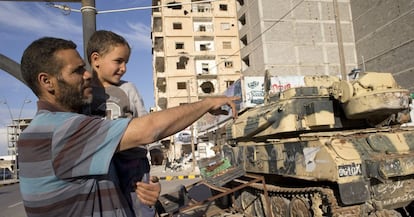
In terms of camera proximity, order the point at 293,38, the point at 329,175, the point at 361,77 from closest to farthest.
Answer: the point at 329,175 < the point at 361,77 < the point at 293,38

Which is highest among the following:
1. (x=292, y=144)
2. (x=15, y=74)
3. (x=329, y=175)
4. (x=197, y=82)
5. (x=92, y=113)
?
(x=197, y=82)

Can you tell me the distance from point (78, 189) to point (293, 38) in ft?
112

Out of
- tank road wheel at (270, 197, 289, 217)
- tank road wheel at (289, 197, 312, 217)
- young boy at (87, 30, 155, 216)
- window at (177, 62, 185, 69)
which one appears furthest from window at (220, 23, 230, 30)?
young boy at (87, 30, 155, 216)

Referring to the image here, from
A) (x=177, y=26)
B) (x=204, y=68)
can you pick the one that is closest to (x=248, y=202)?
(x=204, y=68)

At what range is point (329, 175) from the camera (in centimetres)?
465

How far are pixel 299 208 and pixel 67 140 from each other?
4725 millimetres

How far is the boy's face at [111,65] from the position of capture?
6.17 feet

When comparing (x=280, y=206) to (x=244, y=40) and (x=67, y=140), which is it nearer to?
(x=67, y=140)

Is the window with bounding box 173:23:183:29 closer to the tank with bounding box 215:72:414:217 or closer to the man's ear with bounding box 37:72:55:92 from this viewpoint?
the tank with bounding box 215:72:414:217

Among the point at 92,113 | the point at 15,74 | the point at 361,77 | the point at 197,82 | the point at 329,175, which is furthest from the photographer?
the point at 197,82

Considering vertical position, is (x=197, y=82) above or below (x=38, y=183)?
above

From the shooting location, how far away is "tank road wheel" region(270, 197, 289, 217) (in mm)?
5813

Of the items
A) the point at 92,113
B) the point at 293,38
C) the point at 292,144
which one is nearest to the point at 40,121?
the point at 92,113

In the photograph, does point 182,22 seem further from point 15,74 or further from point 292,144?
point 15,74
